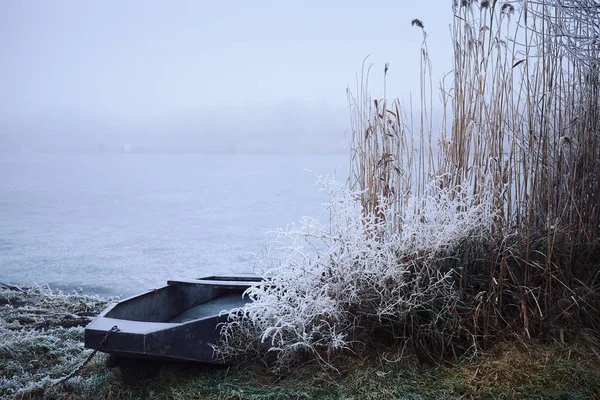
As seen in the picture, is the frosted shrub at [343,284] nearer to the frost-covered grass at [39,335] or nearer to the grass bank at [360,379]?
the grass bank at [360,379]

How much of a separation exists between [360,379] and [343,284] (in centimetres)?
29

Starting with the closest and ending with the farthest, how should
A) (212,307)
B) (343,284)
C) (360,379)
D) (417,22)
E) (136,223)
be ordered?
1. (360,379)
2. (343,284)
3. (417,22)
4. (212,307)
5. (136,223)

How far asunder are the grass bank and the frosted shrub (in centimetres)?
8

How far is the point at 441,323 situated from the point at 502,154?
66cm

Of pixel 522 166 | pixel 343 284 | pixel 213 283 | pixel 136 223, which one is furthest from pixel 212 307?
pixel 136 223

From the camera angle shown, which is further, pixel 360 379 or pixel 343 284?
pixel 343 284

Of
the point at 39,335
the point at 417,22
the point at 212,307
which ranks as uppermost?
the point at 417,22

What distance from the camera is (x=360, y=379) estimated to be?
157cm

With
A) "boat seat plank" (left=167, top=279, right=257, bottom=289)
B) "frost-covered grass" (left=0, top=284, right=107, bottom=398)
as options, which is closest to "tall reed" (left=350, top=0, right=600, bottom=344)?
"boat seat plank" (left=167, top=279, right=257, bottom=289)

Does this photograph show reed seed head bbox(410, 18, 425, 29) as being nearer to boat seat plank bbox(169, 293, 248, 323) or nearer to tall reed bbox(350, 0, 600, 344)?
tall reed bbox(350, 0, 600, 344)

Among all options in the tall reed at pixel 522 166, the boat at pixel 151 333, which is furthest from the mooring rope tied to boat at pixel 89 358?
the tall reed at pixel 522 166

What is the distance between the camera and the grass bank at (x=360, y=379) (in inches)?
60.1

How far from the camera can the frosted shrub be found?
65.7 inches

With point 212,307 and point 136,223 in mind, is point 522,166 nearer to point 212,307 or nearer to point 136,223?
point 212,307
